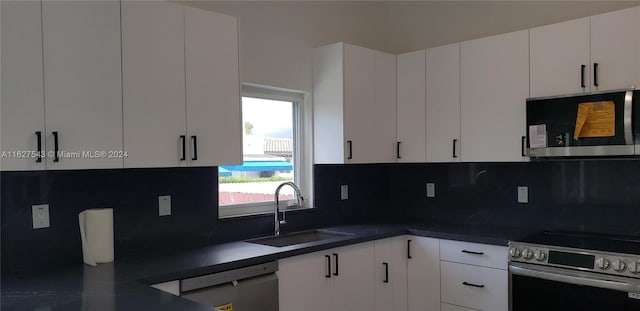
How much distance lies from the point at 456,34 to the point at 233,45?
6.42ft

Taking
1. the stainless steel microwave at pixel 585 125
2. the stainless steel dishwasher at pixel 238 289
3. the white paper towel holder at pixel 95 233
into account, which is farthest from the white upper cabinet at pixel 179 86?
the stainless steel microwave at pixel 585 125

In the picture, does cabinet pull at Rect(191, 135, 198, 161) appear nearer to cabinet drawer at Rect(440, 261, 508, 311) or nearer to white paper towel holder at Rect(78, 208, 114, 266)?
white paper towel holder at Rect(78, 208, 114, 266)

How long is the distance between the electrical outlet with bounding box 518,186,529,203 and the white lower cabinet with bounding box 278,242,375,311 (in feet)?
3.76

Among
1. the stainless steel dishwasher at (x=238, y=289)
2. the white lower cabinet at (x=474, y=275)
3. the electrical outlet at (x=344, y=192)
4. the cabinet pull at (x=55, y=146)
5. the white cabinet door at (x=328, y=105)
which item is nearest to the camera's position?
the cabinet pull at (x=55, y=146)

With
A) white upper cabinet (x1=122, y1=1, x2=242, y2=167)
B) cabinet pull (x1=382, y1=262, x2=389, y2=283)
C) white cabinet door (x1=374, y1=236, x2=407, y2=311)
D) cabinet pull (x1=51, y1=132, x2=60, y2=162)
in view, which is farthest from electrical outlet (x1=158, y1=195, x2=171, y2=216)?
cabinet pull (x1=382, y1=262, x2=389, y2=283)

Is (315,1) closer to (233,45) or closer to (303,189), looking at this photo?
(233,45)

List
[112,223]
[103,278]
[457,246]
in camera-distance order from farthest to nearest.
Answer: [457,246], [112,223], [103,278]

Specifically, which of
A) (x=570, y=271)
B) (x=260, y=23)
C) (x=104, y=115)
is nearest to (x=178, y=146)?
(x=104, y=115)

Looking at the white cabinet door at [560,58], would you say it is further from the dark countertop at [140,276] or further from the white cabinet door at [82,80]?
the white cabinet door at [82,80]

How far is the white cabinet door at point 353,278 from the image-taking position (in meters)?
2.98

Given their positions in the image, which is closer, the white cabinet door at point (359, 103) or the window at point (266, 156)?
Answer: the window at point (266, 156)

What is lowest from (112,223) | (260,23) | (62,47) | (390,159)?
(112,223)

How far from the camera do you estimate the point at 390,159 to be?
3.73m

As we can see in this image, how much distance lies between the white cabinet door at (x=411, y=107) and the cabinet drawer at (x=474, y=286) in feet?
2.80
